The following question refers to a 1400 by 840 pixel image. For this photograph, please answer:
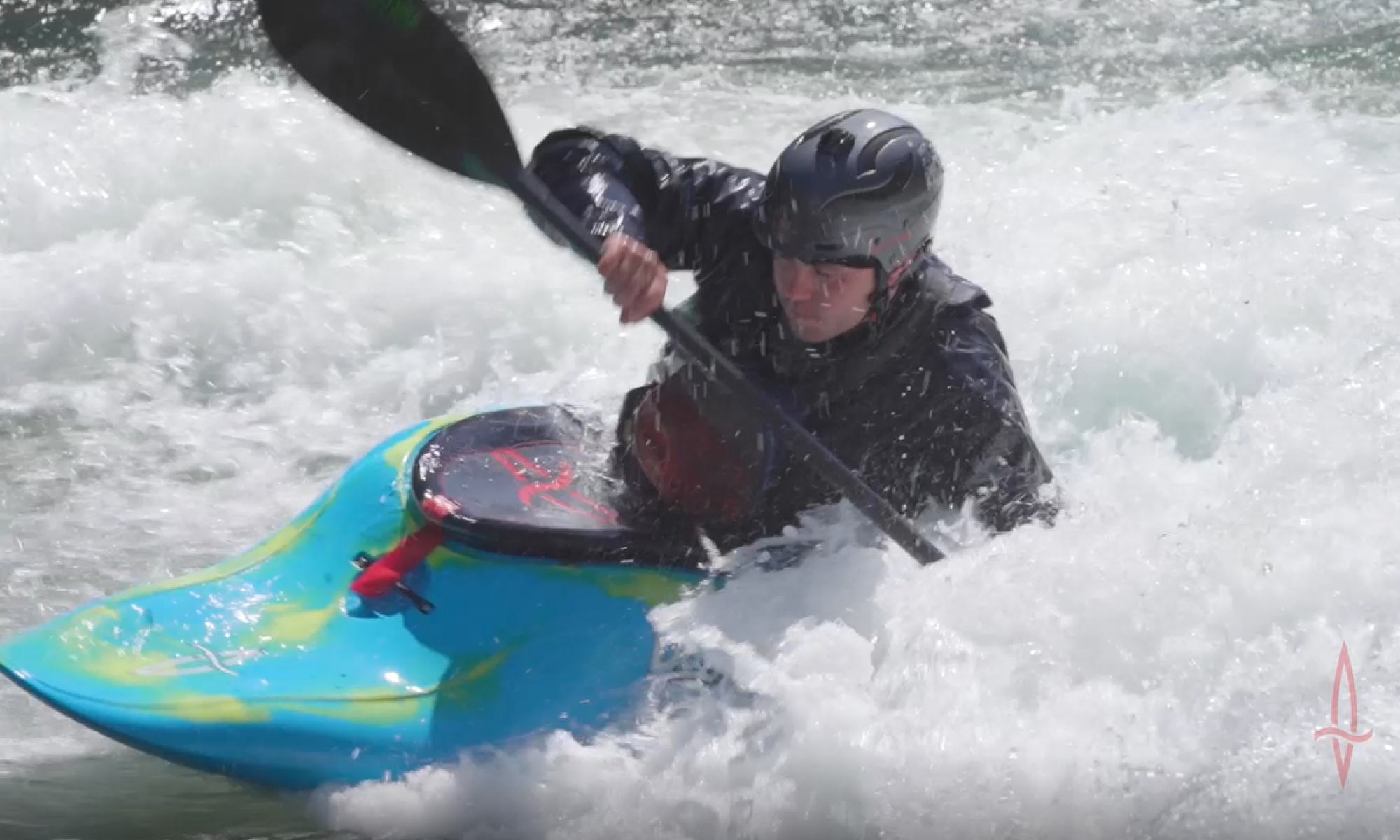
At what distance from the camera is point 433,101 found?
8.94 ft

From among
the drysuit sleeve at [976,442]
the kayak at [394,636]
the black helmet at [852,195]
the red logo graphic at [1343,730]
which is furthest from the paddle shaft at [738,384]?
the red logo graphic at [1343,730]

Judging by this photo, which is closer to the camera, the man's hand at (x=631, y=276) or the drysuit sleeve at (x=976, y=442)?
the man's hand at (x=631, y=276)

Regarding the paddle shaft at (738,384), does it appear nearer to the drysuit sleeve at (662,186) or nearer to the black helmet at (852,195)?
the drysuit sleeve at (662,186)

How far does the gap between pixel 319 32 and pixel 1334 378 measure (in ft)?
8.93

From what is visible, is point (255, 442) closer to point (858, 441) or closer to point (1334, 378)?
point (858, 441)

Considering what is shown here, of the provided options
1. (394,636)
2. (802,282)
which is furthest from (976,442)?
(394,636)

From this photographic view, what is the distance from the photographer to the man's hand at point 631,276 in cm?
249

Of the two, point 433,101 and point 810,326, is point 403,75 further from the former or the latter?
point 810,326

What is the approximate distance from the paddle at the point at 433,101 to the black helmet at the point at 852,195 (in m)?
0.25

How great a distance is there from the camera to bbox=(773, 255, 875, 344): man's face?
8.52ft

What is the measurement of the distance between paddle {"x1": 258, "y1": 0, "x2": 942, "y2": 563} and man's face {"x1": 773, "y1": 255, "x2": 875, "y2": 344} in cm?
14

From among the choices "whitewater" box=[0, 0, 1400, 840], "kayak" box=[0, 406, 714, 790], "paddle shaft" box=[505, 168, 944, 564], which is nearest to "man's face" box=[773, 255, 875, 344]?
"paddle shaft" box=[505, 168, 944, 564]

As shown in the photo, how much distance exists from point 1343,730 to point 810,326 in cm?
111

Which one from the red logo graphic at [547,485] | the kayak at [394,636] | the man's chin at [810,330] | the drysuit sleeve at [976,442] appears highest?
the man's chin at [810,330]
